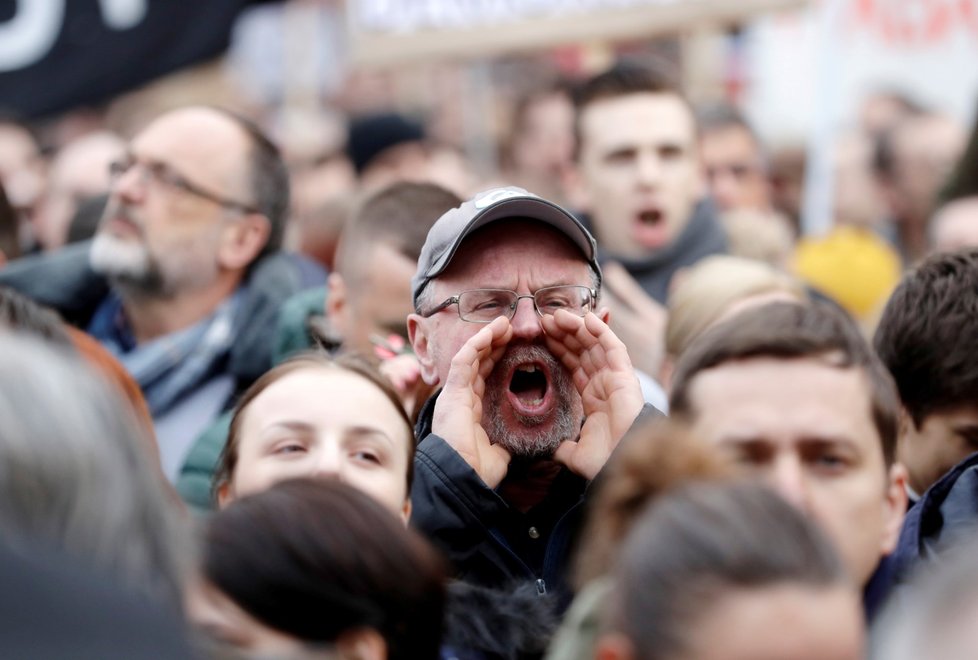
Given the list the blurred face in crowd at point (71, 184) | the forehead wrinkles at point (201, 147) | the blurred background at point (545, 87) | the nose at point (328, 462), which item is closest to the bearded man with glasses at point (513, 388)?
the nose at point (328, 462)

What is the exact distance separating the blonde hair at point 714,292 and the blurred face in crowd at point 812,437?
1467mm

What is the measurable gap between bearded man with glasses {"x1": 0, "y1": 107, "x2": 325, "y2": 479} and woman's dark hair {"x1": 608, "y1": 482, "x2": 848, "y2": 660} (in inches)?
120

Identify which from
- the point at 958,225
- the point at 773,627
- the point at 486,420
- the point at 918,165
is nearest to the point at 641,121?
the point at 958,225

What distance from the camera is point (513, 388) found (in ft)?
12.3

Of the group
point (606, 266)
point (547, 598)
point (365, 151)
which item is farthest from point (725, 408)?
point (365, 151)

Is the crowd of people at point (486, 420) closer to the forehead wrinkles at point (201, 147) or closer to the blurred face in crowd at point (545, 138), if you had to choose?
the forehead wrinkles at point (201, 147)

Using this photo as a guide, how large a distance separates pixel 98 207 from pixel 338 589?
427 cm

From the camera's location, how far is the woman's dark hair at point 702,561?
86.2 inches

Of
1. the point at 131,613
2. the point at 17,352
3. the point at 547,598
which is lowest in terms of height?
the point at 547,598

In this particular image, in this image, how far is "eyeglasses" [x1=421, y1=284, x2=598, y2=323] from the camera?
146 inches

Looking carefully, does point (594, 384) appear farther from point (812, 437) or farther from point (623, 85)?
point (623, 85)

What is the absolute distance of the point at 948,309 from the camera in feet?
A: 12.7

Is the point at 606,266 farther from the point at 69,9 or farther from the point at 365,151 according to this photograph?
the point at 365,151

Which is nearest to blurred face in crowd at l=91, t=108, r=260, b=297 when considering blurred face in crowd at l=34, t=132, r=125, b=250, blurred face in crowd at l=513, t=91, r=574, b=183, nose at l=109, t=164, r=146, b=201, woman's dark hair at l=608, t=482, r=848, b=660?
nose at l=109, t=164, r=146, b=201
